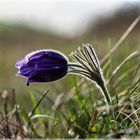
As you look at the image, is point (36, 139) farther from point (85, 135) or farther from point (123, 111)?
point (123, 111)

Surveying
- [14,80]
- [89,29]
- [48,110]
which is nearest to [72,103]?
[48,110]

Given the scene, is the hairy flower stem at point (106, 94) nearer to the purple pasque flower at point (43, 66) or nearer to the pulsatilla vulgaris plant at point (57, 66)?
the pulsatilla vulgaris plant at point (57, 66)

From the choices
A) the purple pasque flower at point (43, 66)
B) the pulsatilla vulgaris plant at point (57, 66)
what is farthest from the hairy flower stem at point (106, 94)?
the purple pasque flower at point (43, 66)

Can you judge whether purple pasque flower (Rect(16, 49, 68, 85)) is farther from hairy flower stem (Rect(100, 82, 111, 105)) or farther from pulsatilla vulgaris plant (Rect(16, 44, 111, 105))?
hairy flower stem (Rect(100, 82, 111, 105))

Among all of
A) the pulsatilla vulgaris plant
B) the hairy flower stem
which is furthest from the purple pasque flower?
the hairy flower stem

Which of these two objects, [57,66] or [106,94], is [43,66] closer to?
[57,66]

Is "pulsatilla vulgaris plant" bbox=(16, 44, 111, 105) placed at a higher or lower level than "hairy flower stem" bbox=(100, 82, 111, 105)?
higher

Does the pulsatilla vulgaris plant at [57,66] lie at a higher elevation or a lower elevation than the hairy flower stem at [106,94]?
higher
